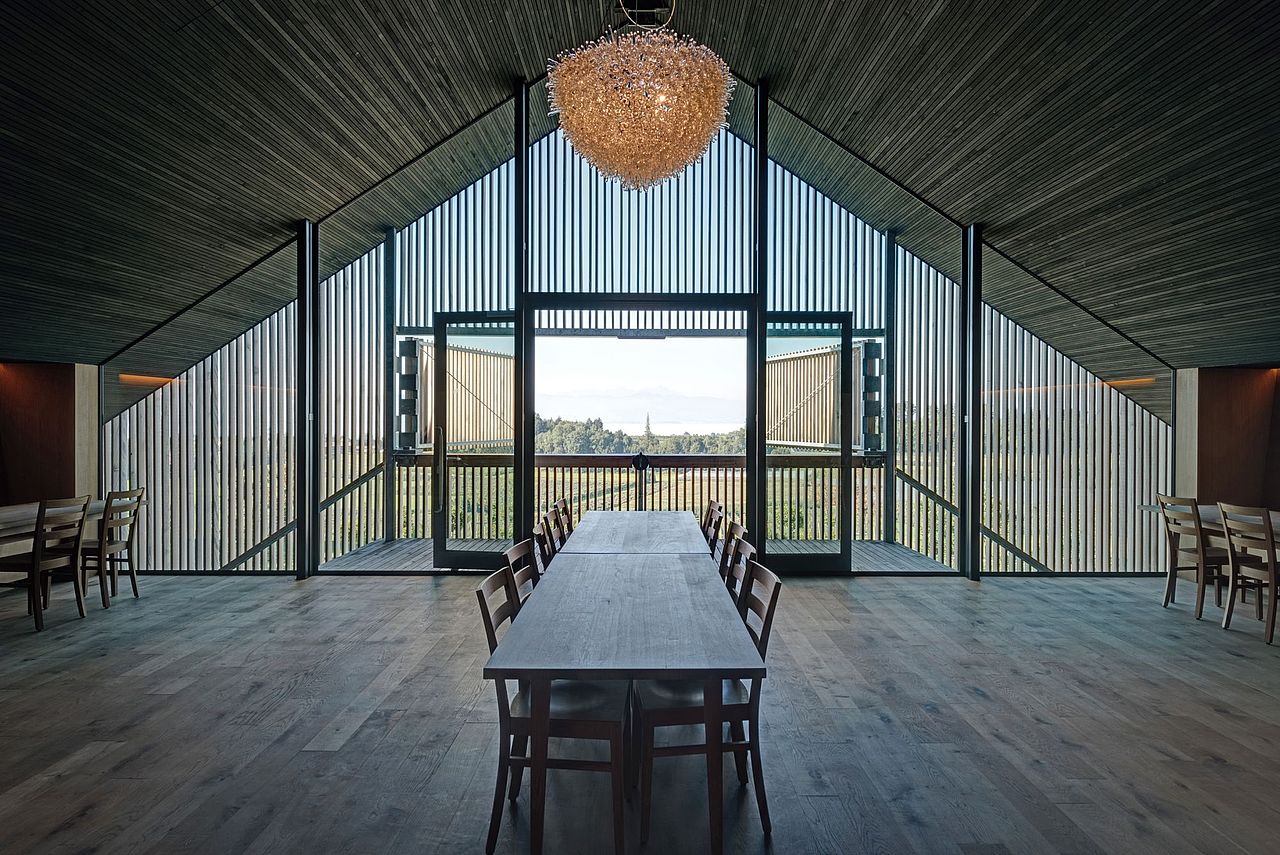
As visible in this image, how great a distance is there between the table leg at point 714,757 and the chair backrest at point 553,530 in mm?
2199

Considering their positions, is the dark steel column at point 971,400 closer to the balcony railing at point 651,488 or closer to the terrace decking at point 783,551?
the terrace decking at point 783,551

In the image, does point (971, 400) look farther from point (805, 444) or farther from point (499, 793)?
point (499, 793)

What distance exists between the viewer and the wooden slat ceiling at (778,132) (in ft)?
12.0

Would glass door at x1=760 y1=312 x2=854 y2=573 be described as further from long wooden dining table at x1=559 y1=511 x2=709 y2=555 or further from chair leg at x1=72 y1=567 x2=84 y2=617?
chair leg at x1=72 y1=567 x2=84 y2=617

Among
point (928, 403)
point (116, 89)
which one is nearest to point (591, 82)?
point (116, 89)

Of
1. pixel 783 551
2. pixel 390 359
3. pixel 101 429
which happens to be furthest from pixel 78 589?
pixel 783 551

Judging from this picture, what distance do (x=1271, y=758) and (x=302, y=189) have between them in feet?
23.5

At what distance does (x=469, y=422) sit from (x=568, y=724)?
198 inches

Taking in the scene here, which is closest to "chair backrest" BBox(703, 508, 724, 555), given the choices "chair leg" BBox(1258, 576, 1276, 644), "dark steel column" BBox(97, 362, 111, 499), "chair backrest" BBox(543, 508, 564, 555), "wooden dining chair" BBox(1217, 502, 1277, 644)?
"chair backrest" BBox(543, 508, 564, 555)

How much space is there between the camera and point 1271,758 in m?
2.89

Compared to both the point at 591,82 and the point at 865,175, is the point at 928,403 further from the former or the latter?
the point at 591,82

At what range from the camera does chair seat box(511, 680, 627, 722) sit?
2.35 metres

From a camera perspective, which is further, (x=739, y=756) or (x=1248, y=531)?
(x=1248, y=531)

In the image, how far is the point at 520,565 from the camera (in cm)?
322
